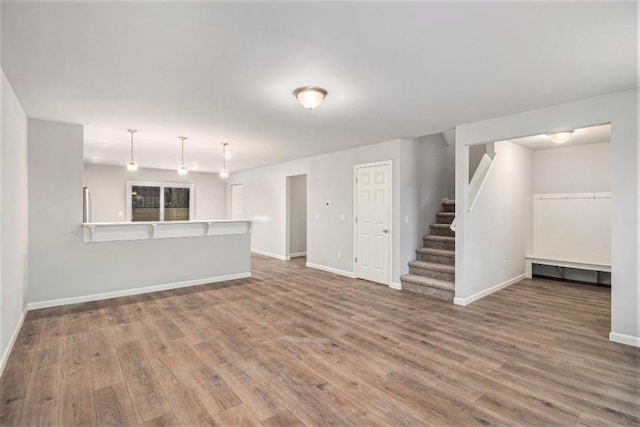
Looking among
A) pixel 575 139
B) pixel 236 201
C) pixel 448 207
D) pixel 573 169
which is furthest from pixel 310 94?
pixel 236 201

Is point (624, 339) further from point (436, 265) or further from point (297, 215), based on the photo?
point (297, 215)

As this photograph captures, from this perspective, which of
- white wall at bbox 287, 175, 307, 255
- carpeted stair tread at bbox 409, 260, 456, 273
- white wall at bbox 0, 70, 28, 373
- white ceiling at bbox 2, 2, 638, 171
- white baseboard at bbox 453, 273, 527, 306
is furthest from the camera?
white wall at bbox 287, 175, 307, 255

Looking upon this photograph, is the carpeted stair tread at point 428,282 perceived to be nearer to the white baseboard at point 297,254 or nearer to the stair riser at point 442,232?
the stair riser at point 442,232

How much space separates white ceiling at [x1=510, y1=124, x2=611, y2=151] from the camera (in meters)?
4.81

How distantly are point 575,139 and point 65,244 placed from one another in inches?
315

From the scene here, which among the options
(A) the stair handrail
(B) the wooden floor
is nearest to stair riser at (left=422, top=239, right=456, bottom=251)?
(A) the stair handrail

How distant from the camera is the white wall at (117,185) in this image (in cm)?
866

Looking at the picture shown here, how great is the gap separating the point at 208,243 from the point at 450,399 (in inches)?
178

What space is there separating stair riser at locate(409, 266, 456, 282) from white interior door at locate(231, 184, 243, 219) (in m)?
6.26

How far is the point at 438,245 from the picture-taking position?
549 cm

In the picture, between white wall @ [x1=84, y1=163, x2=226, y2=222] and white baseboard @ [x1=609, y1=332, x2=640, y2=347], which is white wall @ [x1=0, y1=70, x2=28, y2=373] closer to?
white wall @ [x1=84, y1=163, x2=226, y2=222]

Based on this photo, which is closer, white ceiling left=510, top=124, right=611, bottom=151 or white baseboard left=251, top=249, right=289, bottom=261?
white ceiling left=510, top=124, right=611, bottom=151

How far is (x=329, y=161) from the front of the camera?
21.7 ft

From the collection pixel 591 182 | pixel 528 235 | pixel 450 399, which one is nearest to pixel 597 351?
pixel 450 399
